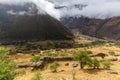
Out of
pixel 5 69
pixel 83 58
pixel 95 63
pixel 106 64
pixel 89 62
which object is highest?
pixel 5 69

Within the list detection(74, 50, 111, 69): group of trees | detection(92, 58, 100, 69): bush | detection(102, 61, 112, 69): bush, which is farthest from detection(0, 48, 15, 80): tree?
detection(102, 61, 112, 69): bush

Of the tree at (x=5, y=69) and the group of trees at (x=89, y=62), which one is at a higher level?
the tree at (x=5, y=69)

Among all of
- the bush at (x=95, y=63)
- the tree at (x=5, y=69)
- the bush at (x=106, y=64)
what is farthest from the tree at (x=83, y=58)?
the tree at (x=5, y=69)

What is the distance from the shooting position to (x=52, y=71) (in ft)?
156

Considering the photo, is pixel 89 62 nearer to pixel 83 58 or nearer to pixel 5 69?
pixel 83 58

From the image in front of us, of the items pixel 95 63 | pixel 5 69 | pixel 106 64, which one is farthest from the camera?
pixel 106 64

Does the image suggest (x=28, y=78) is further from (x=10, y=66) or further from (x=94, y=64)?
(x=10, y=66)

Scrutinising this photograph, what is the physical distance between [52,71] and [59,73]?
113 inches

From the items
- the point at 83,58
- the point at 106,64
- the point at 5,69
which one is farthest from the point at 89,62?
the point at 5,69

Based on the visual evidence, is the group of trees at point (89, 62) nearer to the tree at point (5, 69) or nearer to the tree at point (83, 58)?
the tree at point (83, 58)

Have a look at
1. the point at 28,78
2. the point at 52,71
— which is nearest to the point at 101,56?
the point at 52,71

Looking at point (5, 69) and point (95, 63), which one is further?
point (95, 63)

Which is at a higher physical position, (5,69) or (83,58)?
(5,69)

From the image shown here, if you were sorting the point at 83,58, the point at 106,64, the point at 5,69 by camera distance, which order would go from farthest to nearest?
the point at 83,58
the point at 106,64
the point at 5,69
